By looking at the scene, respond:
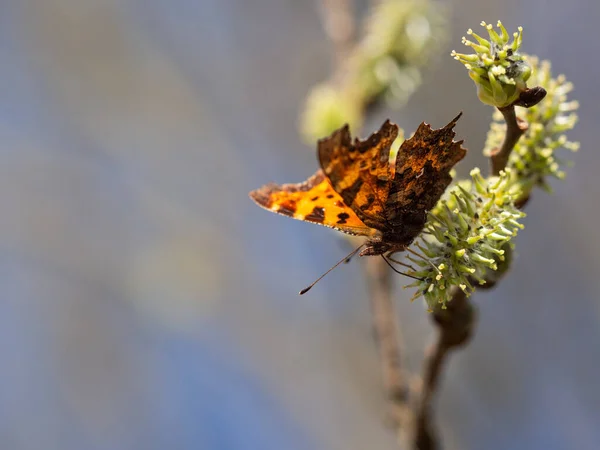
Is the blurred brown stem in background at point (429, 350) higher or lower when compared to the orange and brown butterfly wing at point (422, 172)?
lower

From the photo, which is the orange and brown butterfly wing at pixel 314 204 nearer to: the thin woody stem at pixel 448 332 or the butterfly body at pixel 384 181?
the butterfly body at pixel 384 181

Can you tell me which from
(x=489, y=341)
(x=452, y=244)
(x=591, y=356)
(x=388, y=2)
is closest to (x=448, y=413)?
(x=489, y=341)

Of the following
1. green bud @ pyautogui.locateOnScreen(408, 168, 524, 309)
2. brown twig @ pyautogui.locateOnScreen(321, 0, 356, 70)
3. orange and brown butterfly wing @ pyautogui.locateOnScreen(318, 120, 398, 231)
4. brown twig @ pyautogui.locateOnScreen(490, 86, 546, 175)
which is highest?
brown twig @ pyautogui.locateOnScreen(321, 0, 356, 70)

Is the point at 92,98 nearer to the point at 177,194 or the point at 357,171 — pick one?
the point at 177,194

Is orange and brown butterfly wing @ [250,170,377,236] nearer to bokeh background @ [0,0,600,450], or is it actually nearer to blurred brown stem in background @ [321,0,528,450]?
blurred brown stem in background @ [321,0,528,450]

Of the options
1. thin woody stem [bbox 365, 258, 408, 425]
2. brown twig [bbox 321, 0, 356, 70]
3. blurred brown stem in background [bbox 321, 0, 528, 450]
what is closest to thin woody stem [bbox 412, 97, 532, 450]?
blurred brown stem in background [bbox 321, 0, 528, 450]

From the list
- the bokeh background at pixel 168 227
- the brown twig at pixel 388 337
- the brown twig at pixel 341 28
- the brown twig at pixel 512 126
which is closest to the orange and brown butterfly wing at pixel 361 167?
the brown twig at pixel 512 126

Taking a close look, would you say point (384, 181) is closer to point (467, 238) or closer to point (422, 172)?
point (422, 172)

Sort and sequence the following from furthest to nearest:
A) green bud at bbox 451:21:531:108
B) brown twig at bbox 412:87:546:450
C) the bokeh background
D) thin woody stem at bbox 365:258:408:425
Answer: the bokeh background < thin woody stem at bbox 365:258:408:425 < brown twig at bbox 412:87:546:450 < green bud at bbox 451:21:531:108
